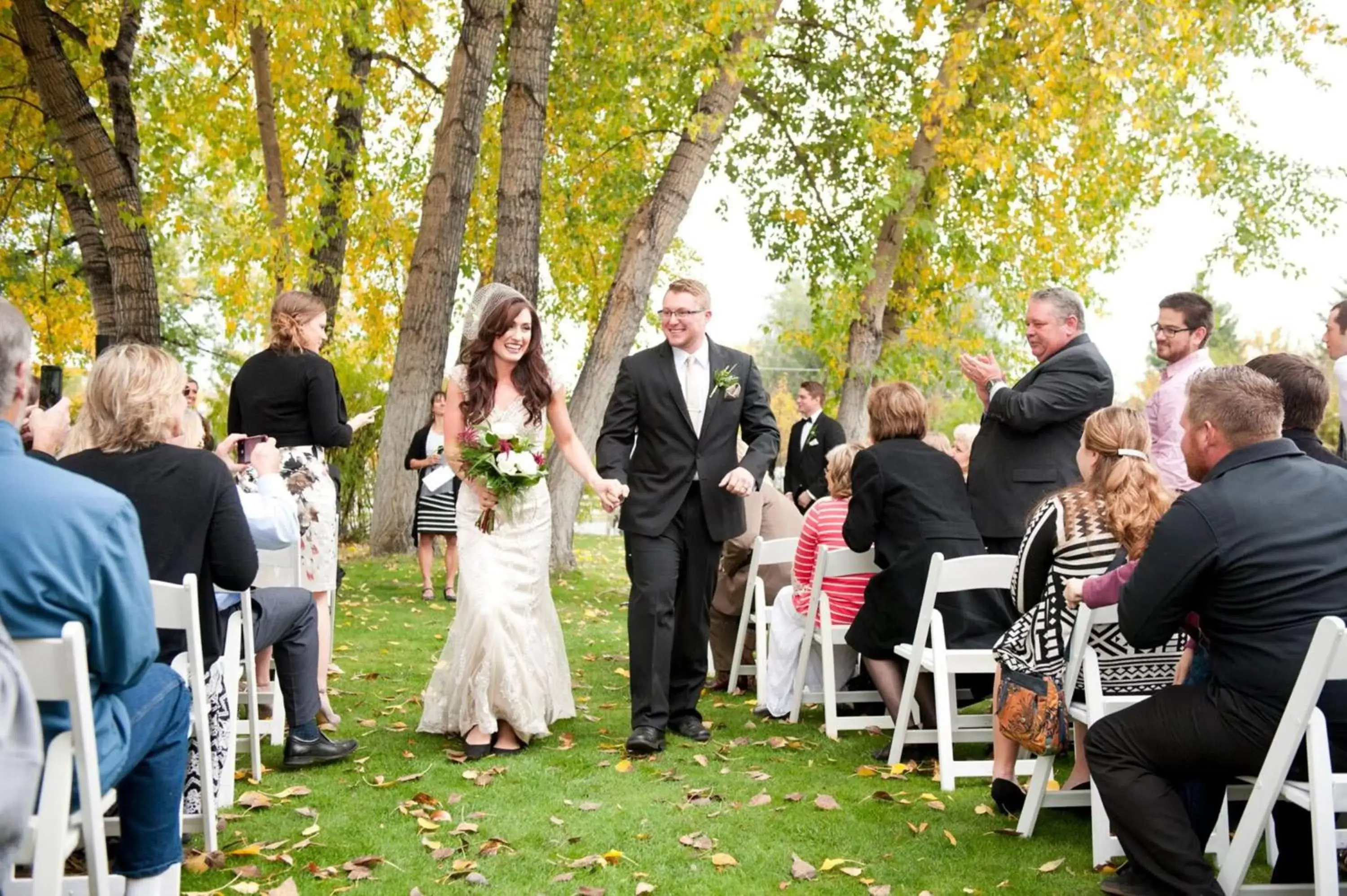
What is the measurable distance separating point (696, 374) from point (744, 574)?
2.00 metres

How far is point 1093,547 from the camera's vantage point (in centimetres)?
488

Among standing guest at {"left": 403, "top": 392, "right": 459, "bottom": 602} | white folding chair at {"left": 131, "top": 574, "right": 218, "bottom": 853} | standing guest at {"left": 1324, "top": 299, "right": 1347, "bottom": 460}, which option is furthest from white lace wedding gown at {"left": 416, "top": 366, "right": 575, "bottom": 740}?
standing guest at {"left": 403, "top": 392, "right": 459, "bottom": 602}

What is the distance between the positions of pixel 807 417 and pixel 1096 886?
9689 mm

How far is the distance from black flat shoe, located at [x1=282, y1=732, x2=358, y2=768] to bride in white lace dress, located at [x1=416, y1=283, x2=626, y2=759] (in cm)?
61

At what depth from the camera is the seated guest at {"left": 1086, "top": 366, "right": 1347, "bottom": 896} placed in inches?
146

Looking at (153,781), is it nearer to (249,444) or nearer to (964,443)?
(249,444)

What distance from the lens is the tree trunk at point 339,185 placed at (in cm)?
1352

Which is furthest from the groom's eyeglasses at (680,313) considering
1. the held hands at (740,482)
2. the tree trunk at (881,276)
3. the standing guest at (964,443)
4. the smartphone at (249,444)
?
the tree trunk at (881,276)

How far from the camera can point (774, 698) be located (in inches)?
289

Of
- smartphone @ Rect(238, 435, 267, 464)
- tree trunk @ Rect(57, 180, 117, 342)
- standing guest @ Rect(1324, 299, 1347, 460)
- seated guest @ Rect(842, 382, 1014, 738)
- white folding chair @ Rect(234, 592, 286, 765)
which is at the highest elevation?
tree trunk @ Rect(57, 180, 117, 342)

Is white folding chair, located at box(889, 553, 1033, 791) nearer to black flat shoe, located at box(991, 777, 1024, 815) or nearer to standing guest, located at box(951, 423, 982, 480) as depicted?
black flat shoe, located at box(991, 777, 1024, 815)

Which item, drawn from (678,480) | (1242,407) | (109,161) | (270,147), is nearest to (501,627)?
(678,480)

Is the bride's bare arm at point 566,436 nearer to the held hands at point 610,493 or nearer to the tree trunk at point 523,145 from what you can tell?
the held hands at point 610,493

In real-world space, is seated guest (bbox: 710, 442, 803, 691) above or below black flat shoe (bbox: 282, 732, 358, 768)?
above
